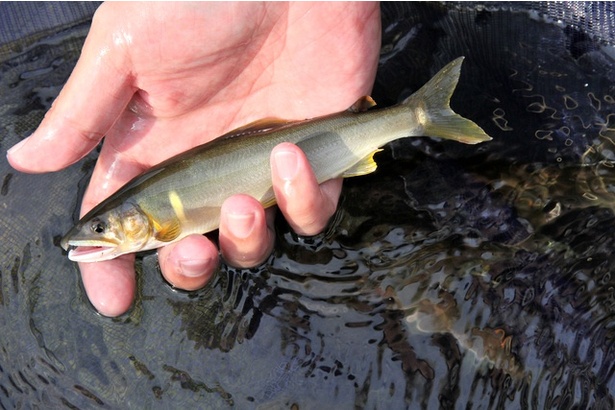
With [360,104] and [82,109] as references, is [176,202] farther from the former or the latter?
[360,104]

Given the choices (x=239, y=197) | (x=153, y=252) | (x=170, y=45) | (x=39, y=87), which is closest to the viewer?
(x=239, y=197)

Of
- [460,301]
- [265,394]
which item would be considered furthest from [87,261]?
[460,301]

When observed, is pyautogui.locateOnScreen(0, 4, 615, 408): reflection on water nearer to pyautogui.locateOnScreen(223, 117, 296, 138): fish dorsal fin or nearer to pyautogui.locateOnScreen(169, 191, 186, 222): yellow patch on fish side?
pyautogui.locateOnScreen(169, 191, 186, 222): yellow patch on fish side

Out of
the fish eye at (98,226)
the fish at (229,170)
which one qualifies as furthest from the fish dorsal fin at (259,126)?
the fish eye at (98,226)

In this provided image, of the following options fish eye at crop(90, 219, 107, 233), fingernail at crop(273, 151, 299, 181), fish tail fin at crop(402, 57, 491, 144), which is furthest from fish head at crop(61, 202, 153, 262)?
fish tail fin at crop(402, 57, 491, 144)

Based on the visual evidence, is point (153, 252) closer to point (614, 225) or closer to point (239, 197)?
point (239, 197)

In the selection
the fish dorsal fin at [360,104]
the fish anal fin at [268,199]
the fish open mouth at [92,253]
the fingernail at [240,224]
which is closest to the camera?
the fingernail at [240,224]

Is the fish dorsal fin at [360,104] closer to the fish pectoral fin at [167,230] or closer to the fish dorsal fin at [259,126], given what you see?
the fish dorsal fin at [259,126]

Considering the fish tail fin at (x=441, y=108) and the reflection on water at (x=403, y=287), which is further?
the fish tail fin at (x=441, y=108)
